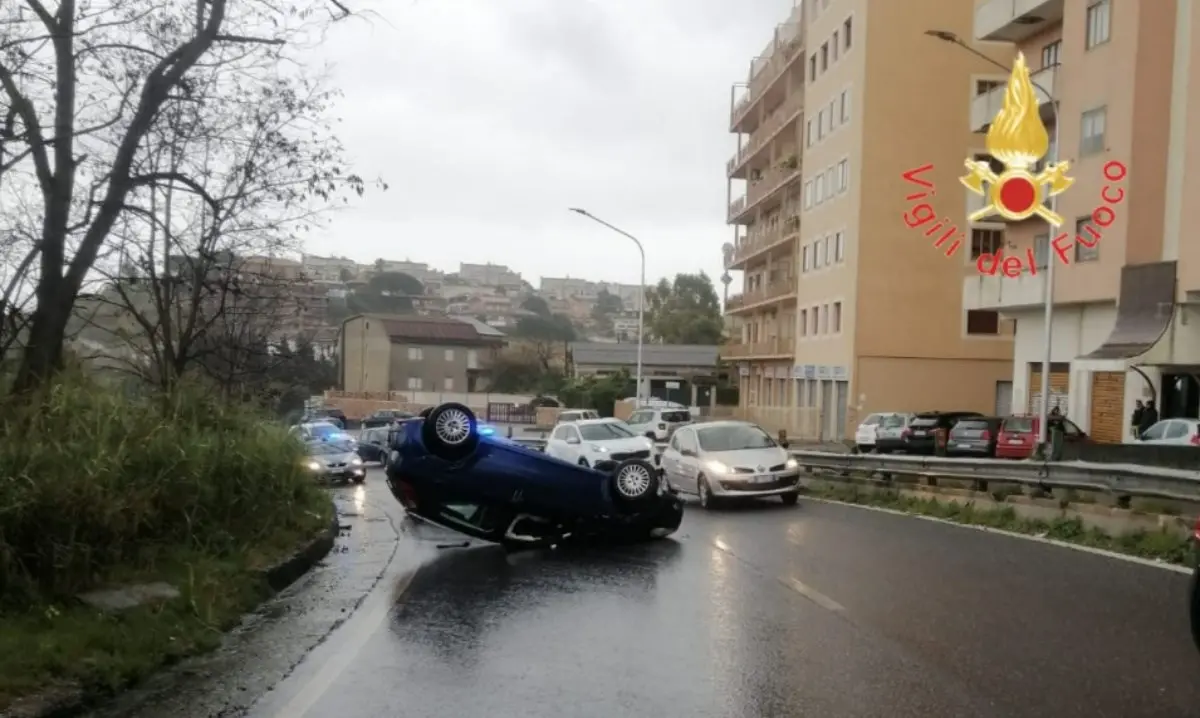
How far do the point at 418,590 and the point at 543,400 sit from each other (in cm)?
6062

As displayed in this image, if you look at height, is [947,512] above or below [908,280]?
below

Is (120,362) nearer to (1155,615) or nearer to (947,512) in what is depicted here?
(947,512)

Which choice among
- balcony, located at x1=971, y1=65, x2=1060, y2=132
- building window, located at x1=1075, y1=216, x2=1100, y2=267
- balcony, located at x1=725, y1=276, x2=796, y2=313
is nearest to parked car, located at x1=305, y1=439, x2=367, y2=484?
building window, located at x1=1075, y1=216, x2=1100, y2=267

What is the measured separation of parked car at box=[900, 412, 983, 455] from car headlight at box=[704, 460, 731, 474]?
1872cm

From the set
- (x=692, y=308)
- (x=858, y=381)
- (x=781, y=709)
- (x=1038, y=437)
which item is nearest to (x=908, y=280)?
(x=858, y=381)

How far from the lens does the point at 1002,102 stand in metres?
37.1

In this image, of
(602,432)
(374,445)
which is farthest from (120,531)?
(374,445)

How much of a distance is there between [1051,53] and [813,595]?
32649 millimetres

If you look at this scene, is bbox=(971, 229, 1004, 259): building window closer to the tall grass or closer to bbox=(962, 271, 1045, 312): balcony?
bbox=(962, 271, 1045, 312): balcony

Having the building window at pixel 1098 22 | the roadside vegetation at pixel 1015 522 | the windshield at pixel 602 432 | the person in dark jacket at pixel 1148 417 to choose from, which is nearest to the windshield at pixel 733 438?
the roadside vegetation at pixel 1015 522

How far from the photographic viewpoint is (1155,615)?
852 cm

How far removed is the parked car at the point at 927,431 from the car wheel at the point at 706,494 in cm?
1850

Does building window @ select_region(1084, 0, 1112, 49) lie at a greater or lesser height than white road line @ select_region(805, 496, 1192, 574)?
greater

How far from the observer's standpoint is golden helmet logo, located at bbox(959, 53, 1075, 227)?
89.8 ft
